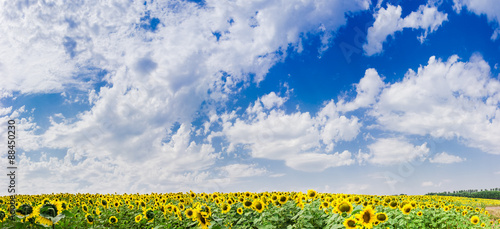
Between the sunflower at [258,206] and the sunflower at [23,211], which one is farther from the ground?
the sunflower at [23,211]

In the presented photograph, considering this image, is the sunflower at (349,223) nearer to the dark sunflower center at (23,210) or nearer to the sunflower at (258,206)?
the sunflower at (258,206)

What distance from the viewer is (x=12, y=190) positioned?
32.4 ft

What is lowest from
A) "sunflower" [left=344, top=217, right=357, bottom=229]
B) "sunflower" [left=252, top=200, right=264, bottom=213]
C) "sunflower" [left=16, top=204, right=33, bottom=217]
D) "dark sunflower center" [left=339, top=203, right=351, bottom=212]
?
"sunflower" [left=344, top=217, right=357, bottom=229]

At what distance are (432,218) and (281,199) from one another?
6.99 m

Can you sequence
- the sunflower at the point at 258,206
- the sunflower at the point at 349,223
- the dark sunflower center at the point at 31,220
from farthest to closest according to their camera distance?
the sunflower at the point at 258,206
the sunflower at the point at 349,223
the dark sunflower center at the point at 31,220

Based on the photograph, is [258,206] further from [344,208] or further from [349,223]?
[349,223]

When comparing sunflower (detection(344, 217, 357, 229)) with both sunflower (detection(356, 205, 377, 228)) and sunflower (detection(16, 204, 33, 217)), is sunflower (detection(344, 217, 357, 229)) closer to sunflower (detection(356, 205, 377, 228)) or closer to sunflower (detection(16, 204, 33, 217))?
sunflower (detection(356, 205, 377, 228))

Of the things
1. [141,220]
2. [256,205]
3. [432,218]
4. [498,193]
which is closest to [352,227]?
[256,205]

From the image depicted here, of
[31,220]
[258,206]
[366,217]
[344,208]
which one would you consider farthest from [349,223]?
[31,220]

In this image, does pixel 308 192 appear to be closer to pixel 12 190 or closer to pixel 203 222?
pixel 203 222

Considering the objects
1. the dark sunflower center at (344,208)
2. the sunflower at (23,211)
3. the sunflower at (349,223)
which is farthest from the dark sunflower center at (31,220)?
the dark sunflower center at (344,208)

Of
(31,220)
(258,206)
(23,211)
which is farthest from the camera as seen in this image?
(258,206)

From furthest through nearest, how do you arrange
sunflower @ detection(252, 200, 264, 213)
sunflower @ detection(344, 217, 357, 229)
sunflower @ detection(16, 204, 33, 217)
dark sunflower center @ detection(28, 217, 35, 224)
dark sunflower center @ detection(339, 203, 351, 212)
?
sunflower @ detection(252, 200, 264, 213) < dark sunflower center @ detection(339, 203, 351, 212) < sunflower @ detection(344, 217, 357, 229) < dark sunflower center @ detection(28, 217, 35, 224) < sunflower @ detection(16, 204, 33, 217)

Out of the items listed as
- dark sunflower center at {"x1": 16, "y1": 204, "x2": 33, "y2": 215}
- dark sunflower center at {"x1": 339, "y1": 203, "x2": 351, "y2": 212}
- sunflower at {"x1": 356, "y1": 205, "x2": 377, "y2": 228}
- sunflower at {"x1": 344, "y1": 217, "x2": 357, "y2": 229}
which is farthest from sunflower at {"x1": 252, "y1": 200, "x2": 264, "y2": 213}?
dark sunflower center at {"x1": 16, "y1": 204, "x2": 33, "y2": 215}
